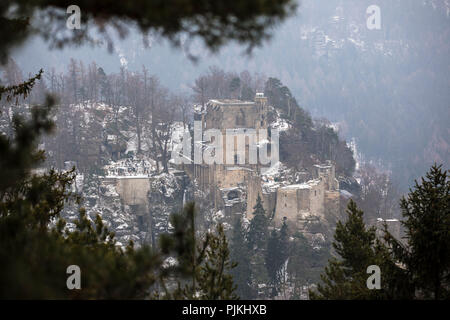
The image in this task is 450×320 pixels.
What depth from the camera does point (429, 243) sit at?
24.1ft

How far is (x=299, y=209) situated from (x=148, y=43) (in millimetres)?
27770

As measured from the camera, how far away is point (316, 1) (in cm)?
9444

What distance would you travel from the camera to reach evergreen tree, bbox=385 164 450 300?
7309 millimetres

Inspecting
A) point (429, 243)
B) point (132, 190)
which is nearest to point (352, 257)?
point (429, 243)

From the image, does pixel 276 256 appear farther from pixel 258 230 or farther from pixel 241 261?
pixel 241 261

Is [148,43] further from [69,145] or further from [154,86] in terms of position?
[154,86]

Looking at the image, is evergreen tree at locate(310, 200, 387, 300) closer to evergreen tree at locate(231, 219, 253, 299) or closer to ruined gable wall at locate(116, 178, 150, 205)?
evergreen tree at locate(231, 219, 253, 299)

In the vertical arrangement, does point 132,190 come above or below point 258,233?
above

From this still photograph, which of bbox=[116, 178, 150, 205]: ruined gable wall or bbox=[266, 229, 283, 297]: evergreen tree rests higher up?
bbox=[116, 178, 150, 205]: ruined gable wall

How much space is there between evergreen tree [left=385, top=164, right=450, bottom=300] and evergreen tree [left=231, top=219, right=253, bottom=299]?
56.6 ft

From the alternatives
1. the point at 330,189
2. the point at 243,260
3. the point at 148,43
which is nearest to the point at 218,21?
the point at 148,43

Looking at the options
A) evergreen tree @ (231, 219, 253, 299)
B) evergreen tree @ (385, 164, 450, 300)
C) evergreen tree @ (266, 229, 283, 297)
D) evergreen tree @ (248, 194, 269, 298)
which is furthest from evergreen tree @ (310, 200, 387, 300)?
evergreen tree @ (248, 194, 269, 298)

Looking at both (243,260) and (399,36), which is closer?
(243,260)

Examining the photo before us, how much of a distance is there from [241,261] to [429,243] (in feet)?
69.0
